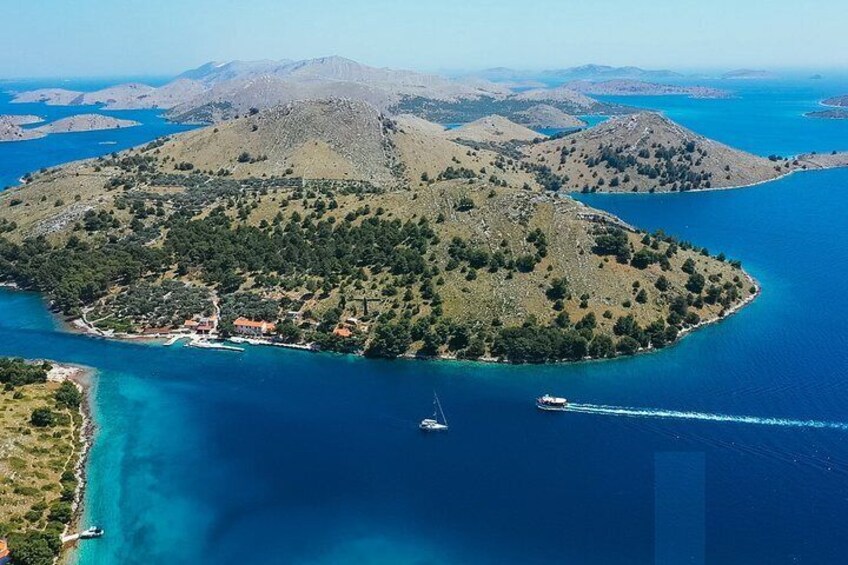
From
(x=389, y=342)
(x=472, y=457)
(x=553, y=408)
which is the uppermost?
(x=389, y=342)

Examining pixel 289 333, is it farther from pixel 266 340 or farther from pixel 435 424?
pixel 435 424

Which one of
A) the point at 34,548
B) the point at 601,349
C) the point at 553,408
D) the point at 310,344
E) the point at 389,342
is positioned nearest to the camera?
the point at 34,548

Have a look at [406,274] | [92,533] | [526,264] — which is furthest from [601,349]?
[92,533]

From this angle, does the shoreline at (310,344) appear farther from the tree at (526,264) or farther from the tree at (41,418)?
the tree at (41,418)

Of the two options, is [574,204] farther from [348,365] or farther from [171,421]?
[171,421]

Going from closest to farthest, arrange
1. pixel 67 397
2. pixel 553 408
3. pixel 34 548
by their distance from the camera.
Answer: pixel 34 548, pixel 553 408, pixel 67 397

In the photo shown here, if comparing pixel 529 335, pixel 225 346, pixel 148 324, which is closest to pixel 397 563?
pixel 529 335

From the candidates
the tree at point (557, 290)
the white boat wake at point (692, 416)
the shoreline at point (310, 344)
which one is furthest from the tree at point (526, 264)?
the white boat wake at point (692, 416)
